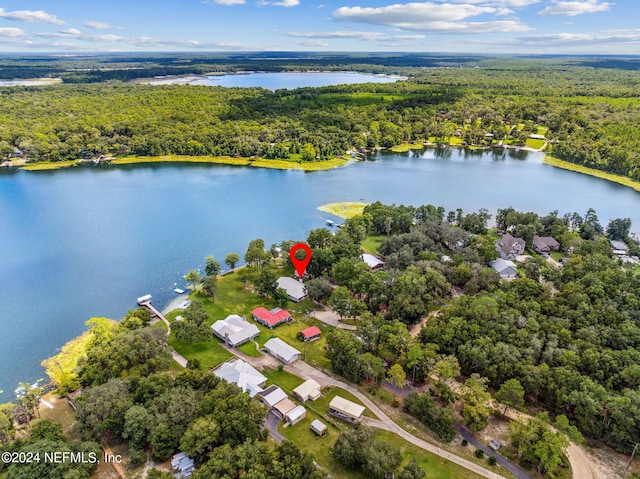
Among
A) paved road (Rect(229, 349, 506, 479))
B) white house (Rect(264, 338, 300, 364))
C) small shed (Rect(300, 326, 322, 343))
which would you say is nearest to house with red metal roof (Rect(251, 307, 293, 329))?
small shed (Rect(300, 326, 322, 343))

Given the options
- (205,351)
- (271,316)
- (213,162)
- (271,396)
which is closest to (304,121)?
(213,162)

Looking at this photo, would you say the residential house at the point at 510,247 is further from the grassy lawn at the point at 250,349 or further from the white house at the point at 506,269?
the grassy lawn at the point at 250,349

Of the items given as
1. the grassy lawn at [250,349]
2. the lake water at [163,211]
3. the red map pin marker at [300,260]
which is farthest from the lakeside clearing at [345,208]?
the grassy lawn at [250,349]

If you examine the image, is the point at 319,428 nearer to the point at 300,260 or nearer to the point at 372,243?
the point at 300,260

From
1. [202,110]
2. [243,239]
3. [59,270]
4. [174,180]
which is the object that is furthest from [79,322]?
[202,110]

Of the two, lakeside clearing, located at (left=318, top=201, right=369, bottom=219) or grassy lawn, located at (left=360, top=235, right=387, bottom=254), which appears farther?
lakeside clearing, located at (left=318, top=201, right=369, bottom=219)

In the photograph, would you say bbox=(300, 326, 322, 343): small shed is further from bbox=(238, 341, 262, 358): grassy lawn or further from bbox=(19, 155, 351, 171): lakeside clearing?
bbox=(19, 155, 351, 171): lakeside clearing
